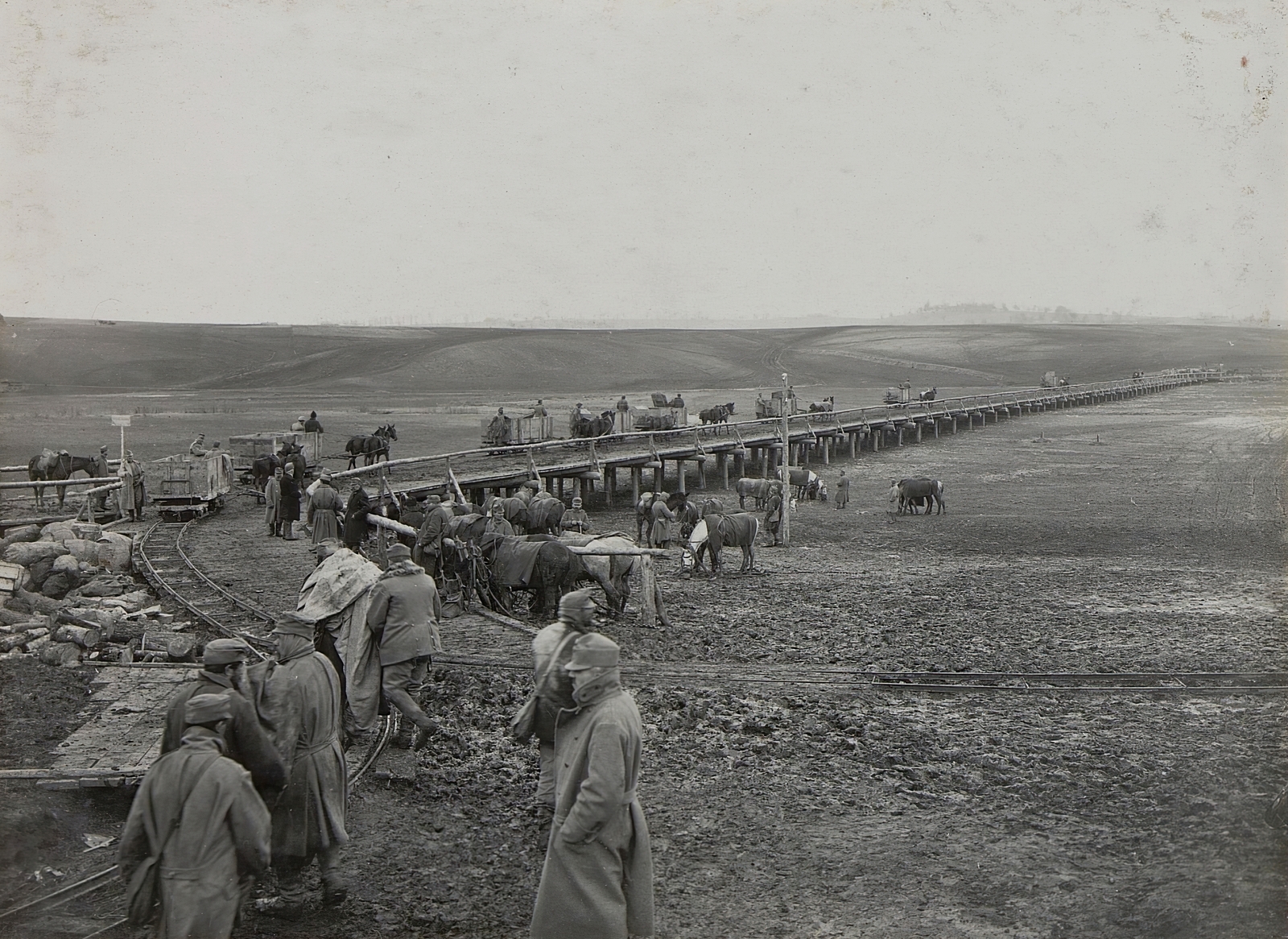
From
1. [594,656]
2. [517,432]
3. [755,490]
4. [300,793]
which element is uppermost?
[594,656]

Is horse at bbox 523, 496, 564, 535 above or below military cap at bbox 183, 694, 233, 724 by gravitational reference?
below

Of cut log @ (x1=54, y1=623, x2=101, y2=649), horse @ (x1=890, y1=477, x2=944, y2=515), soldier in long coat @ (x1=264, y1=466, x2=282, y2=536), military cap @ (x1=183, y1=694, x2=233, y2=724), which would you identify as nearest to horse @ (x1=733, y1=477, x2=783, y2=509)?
horse @ (x1=890, y1=477, x2=944, y2=515)

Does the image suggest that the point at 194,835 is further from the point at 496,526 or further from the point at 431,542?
the point at 496,526

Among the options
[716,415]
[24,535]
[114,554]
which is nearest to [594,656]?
[114,554]

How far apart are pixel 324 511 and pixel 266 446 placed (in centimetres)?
1241

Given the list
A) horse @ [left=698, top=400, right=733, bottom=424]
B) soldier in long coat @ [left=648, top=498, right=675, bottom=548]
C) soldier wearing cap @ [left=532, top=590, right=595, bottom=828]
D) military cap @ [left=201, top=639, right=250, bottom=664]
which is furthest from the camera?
horse @ [left=698, top=400, right=733, bottom=424]

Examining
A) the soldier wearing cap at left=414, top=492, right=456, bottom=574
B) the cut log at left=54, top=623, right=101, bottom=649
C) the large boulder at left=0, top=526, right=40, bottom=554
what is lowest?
the cut log at left=54, top=623, right=101, bottom=649

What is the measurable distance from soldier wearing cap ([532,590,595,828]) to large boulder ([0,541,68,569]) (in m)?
12.0

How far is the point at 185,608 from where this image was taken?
45.3ft

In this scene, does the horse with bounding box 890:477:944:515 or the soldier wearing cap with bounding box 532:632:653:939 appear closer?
the soldier wearing cap with bounding box 532:632:653:939

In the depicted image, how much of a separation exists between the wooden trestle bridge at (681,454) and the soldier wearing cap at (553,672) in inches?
558

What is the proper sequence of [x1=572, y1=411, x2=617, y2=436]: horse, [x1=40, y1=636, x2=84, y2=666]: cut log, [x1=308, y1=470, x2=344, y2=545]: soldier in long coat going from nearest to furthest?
[x1=40, y1=636, x2=84, y2=666]: cut log → [x1=308, y1=470, x2=344, y2=545]: soldier in long coat → [x1=572, y1=411, x2=617, y2=436]: horse

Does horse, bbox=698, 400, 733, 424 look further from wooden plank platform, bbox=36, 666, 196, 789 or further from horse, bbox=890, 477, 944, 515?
wooden plank platform, bbox=36, 666, 196, 789

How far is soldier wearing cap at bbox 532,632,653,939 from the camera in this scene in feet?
16.1
